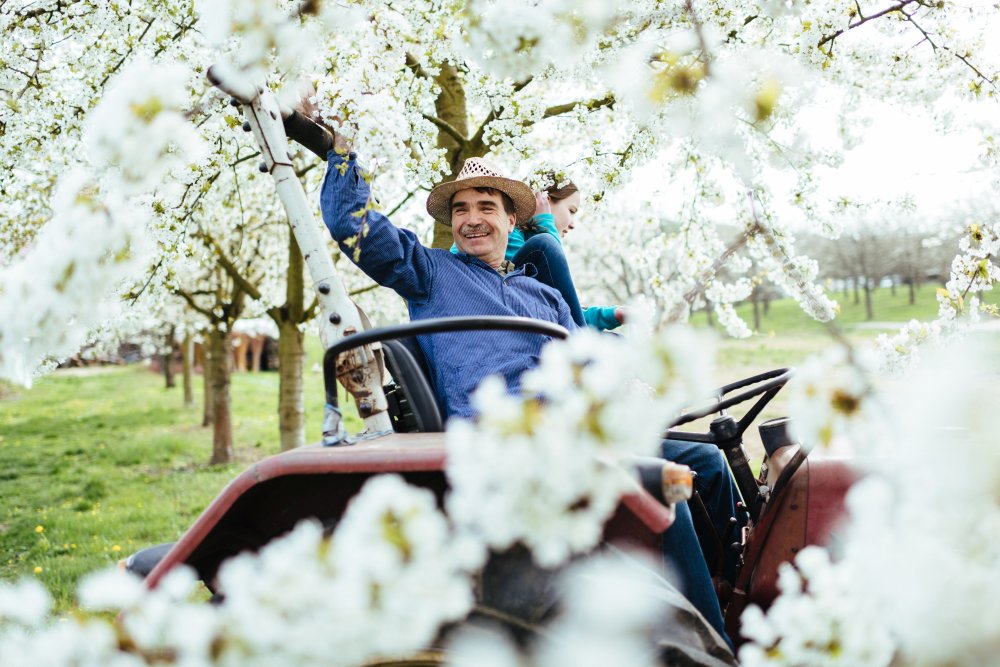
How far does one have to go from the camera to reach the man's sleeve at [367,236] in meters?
2.40

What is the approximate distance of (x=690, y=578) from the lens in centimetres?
202

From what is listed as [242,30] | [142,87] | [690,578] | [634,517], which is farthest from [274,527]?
[242,30]

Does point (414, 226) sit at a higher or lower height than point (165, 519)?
higher

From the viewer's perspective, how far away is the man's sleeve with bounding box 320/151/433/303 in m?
→ 2.40

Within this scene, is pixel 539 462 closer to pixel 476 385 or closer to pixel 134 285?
pixel 476 385

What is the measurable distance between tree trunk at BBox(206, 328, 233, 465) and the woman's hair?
7.34 m

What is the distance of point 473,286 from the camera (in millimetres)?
2854

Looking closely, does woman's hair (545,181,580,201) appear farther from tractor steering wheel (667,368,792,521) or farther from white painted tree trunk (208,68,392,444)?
→ white painted tree trunk (208,68,392,444)

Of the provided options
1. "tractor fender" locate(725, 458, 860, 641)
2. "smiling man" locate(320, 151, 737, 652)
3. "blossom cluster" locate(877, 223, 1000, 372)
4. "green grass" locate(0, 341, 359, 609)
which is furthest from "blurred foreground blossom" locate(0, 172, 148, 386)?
"green grass" locate(0, 341, 359, 609)

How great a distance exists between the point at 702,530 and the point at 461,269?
1.39 m

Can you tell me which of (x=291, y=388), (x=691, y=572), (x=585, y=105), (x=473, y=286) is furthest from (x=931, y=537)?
(x=291, y=388)

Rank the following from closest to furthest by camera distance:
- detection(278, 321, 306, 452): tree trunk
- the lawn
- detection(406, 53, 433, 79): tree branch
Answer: detection(406, 53, 433, 79): tree branch < the lawn < detection(278, 321, 306, 452): tree trunk

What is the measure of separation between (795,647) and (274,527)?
47.4 inches

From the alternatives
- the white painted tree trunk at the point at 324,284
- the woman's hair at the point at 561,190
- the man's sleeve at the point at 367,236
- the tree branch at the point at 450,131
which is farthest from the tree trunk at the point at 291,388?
the white painted tree trunk at the point at 324,284
